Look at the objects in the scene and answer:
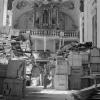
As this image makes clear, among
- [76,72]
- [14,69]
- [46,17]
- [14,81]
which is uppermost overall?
[46,17]

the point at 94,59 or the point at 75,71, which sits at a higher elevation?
the point at 94,59

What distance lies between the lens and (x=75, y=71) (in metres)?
10.4

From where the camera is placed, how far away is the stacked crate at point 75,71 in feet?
33.8

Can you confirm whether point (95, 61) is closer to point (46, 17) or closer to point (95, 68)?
point (95, 68)

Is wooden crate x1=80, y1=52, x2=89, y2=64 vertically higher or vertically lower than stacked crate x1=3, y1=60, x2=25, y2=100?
higher

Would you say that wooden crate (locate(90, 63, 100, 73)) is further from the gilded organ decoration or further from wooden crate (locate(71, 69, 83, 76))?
the gilded organ decoration

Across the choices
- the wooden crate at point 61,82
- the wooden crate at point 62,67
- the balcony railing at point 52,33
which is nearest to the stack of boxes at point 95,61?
the wooden crate at point 62,67

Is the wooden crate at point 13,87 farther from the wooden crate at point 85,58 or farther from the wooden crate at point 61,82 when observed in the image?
the wooden crate at point 85,58

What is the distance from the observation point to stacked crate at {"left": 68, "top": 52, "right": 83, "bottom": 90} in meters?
10.3

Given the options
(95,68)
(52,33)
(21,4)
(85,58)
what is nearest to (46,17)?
(52,33)

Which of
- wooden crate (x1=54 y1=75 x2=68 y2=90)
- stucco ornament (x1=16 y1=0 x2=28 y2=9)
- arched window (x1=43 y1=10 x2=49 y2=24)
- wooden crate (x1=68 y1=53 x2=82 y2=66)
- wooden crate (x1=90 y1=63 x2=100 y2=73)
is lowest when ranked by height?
wooden crate (x1=54 y1=75 x2=68 y2=90)

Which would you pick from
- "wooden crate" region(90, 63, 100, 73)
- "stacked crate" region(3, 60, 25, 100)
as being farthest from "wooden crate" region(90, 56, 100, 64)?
"stacked crate" region(3, 60, 25, 100)

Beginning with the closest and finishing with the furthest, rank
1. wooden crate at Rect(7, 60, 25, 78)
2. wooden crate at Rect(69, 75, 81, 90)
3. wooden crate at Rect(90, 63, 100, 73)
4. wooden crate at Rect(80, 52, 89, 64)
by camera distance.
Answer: wooden crate at Rect(7, 60, 25, 78), wooden crate at Rect(90, 63, 100, 73), wooden crate at Rect(69, 75, 81, 90), wooden crate at Rect(80, 52, 89, 64)

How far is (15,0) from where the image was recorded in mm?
33562
